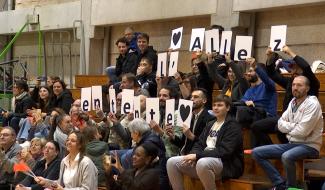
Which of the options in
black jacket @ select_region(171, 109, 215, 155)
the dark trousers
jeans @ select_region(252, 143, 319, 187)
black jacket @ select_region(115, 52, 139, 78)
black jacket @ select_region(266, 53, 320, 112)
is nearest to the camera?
jeans @ select_region(252, 143, 319, 187)

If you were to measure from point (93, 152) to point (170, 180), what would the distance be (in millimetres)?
934

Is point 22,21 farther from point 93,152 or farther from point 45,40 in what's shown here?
point 93,152

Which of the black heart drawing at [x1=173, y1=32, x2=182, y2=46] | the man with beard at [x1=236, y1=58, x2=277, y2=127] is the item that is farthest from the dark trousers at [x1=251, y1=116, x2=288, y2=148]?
the black heart drawing at [x1=173, y1=32, x2=182, y2=46]

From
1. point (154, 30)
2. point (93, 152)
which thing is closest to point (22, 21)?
point (154, 30)

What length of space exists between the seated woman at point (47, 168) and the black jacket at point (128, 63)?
8.54ft

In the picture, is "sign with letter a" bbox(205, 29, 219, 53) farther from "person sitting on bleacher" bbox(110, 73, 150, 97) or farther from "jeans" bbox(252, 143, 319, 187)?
"jeans" bbox(252, 143, 319, 187)

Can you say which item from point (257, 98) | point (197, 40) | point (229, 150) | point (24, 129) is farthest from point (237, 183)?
point (24, 129)

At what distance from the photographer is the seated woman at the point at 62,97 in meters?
8.96

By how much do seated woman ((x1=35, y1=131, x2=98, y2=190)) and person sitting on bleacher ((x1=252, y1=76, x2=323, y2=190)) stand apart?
4.91ft

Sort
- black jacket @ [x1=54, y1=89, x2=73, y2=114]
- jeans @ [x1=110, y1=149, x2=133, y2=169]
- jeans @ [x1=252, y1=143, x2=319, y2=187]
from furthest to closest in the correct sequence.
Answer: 1. black jacket @ [x1=54, y1=89, x2=73, y2=114]
2. jeans @ [x1=110, y1=149, x2=133, y2=169]
3. jeans @ [x1=252, y1=143, x2=319, y2=187]

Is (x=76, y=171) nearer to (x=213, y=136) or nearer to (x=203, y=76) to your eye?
(x=213, y=136)

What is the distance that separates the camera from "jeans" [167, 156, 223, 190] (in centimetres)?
558

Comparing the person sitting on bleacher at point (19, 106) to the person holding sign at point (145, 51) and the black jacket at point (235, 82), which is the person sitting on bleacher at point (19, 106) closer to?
the person holding sign at point (145, 51)

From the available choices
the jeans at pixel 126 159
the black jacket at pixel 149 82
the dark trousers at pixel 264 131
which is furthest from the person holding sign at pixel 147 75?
the dark trousers at pixel 264 131
